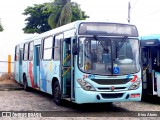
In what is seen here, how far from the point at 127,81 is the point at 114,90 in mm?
515

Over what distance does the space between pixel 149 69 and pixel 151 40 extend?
3.71ft

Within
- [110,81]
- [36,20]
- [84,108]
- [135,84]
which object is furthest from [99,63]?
[36,20]

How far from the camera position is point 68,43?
10.9 meters

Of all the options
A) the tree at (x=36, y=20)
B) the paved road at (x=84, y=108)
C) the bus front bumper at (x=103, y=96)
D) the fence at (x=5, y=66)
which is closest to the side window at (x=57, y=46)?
the paved road at (x=84, y=108)

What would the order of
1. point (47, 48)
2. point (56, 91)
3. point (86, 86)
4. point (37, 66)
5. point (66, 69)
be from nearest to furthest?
point (86, 86)
point (66, 69)
point (56, 91)
point (47, 48)
point (37, 66)

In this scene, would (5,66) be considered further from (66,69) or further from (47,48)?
(66,69)

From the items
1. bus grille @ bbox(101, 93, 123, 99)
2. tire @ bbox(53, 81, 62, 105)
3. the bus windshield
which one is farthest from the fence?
bus grille @ bbox(101, 93, 123, 99)

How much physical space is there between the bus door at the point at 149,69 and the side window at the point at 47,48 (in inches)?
145

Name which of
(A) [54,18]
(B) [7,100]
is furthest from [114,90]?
(A) [54,18]

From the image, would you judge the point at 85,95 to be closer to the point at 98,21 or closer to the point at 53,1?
the point at 98,21

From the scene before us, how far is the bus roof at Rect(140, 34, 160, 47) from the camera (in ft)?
39.3

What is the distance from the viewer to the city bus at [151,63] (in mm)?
12062

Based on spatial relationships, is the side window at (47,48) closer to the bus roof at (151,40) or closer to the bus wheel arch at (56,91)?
the bus wheel arch at (56,91)

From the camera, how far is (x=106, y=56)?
9711 mm
